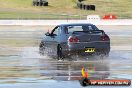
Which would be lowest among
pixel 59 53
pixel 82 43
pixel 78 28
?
pixel 59 53

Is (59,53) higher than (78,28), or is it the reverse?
(78,28)

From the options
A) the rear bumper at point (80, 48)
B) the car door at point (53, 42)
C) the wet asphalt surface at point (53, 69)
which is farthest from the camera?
the car door at point (53, 42)

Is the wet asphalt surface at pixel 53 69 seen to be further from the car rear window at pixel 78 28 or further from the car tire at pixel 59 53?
the car rear window at pixel 78 28

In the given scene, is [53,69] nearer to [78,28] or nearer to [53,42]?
[53,42]

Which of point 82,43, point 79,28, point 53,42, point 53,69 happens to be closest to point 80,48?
point 82,43

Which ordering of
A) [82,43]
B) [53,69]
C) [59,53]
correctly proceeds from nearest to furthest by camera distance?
[53,69]
[82,43]
[59,53]

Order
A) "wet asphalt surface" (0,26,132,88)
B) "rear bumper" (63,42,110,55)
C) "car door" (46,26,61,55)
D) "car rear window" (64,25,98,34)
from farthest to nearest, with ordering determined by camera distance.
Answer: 1. "car rear window" (64,25,98,34)
2. "car door" (46,26,61,55)
3. "rear bumper" (63,42,110,55)
4. "wet asphalt surface" (0,26,132,88)

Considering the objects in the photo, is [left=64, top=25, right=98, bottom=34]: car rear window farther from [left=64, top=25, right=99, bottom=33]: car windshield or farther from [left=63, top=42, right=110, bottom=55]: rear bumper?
[left=63, top=42, right=110, bottom=55]: rear bumper

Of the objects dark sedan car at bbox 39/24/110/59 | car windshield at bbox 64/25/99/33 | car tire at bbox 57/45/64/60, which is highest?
car windshield at bbox 64/25/99/33

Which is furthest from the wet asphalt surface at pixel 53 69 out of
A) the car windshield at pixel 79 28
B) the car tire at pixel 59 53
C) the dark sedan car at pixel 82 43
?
the car windshield at pixel 79 28

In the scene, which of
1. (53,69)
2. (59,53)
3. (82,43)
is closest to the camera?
(53,69)

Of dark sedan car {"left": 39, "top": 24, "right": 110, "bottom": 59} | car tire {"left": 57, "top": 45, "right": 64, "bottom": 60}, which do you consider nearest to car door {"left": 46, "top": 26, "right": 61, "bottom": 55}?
dark sedan car {"left": 39, "top": 24, "right": 110, "bottom": 59}

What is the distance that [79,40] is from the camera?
20688 millimetres

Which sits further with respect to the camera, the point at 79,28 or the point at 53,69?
the point at 79,28
